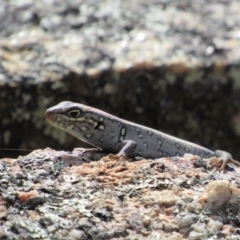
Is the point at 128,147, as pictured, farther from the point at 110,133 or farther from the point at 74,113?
the point at 74,113

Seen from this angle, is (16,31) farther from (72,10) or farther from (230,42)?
(230,42)

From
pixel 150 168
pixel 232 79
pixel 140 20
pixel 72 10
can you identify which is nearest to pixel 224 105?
pixel 232 79

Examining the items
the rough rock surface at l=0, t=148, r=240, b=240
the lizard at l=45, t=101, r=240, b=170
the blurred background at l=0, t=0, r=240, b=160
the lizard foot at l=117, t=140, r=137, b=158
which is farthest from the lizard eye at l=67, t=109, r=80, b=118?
the blurred background at l=0, t=0, r=240, b=160

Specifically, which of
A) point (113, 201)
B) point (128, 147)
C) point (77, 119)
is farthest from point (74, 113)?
point (113, 201)

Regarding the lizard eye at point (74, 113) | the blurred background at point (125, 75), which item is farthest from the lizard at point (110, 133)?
the blurred background at point (125, 75)

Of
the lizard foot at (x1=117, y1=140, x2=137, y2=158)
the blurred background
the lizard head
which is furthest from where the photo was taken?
the blurred background

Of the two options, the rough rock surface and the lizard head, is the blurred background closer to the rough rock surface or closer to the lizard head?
the lizard head

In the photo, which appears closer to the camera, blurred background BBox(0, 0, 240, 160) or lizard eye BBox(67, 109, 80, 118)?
lizard eye BBox(67, 109, 80, 118)
